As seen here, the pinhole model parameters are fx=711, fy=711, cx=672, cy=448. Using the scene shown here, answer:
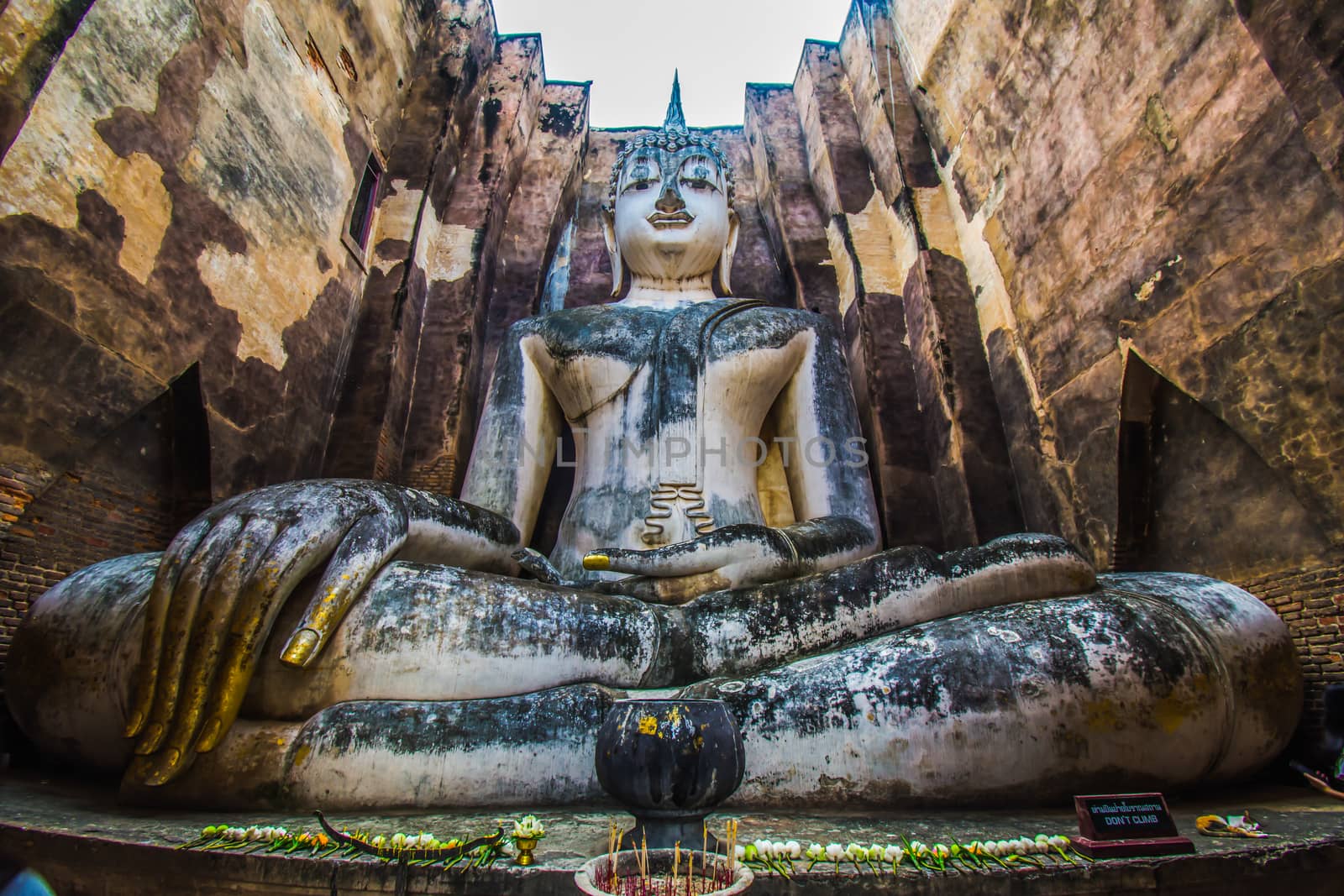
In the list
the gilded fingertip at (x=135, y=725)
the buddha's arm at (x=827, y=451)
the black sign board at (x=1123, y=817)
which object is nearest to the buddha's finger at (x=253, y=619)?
the gilded fingertip at (x=135, y=725)

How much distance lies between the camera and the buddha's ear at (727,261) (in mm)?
4219

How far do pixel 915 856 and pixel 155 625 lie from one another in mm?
1885

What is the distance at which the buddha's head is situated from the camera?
4008 millimetres

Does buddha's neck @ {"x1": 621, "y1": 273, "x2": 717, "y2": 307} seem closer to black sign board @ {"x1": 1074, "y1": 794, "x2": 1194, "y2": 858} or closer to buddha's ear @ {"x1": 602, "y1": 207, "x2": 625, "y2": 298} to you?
buddha's ear @ {"x1": 602, "y1": 207, "x2": 625, "y2": 298}

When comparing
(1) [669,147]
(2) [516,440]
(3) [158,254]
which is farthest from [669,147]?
(3) [158,254]

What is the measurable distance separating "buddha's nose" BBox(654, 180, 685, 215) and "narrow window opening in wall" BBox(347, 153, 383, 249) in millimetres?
1996

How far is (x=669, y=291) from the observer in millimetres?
4133

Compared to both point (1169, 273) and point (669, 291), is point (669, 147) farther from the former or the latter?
point (1169, 273)

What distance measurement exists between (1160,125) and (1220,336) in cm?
102

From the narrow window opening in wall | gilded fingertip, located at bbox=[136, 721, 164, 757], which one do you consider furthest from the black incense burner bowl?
the narrow window opening in wall

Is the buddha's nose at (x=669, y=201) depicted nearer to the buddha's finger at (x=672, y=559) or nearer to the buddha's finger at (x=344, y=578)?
the buddha's finger at (x=672, y=559)

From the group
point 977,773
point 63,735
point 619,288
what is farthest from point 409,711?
point 619,288

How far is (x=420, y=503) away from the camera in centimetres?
236

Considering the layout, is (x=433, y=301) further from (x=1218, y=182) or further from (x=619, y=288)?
(x=1218, y=182)
